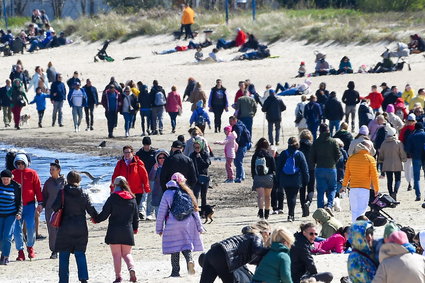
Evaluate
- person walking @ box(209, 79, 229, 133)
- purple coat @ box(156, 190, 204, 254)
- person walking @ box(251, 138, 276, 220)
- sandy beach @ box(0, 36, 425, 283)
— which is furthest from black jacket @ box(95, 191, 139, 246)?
person walking @ box(209, 79, 229, 133)

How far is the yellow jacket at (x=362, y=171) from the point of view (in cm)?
1791

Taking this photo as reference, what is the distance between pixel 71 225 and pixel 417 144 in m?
8.50

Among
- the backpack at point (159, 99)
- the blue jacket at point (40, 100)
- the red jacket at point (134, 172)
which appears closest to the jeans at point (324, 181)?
the red jacket at point (134, 172)

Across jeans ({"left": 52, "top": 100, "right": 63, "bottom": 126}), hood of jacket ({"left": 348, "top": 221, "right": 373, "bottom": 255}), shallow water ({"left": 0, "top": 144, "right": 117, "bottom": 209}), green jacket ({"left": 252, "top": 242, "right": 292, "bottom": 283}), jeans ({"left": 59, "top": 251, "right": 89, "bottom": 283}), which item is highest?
hood of jacket ({"left": 348, "top": 221, "right": 373, "bottom": 255})

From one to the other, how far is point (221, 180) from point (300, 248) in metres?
12.8

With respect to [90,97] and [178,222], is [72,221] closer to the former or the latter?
[178,222]

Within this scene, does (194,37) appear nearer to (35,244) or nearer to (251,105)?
(251,105)

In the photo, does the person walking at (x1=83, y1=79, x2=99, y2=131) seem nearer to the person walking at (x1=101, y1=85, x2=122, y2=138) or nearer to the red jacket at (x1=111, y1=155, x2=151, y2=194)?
the person walking at (x1=101, y1=85, x2=122, y2=138)

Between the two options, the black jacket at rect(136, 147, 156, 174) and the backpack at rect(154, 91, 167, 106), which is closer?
the black jacket at rect(136, 147, 156, 174)

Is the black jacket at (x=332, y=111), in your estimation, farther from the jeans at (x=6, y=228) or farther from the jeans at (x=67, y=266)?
the jeans at (x=67, y=266)

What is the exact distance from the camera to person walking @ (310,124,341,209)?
766 inches

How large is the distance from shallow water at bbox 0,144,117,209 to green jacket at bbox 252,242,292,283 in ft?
41.6

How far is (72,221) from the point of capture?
14578 mm

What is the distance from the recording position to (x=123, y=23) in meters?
59.7
